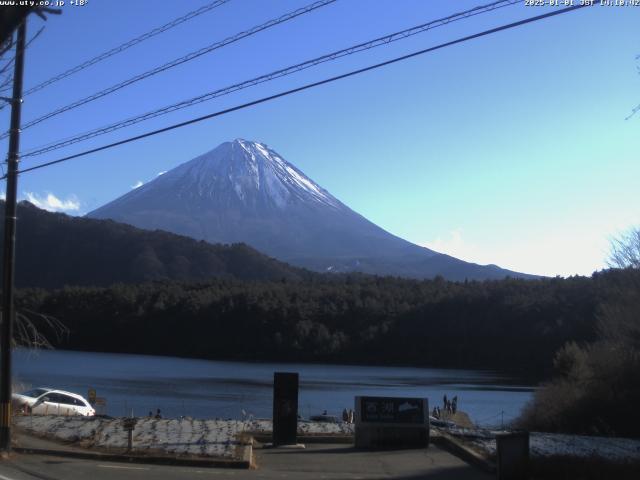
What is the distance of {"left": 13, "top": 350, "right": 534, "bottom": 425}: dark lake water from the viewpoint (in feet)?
155

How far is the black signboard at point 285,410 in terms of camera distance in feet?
52.5

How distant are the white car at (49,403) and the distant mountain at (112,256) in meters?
136

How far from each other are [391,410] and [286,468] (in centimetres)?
327

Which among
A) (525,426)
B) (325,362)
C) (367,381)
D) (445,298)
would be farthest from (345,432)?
(445,298)

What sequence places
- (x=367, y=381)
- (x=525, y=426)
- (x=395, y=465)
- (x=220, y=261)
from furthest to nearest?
1. (x=220, y=261)
2. (x=367, y=381)
3. (x=525, y=426)
4. (x=395, y=465)

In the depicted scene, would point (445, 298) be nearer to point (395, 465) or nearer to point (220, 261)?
point (220, 261)

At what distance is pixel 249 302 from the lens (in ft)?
389

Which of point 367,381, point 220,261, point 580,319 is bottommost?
point 367,381

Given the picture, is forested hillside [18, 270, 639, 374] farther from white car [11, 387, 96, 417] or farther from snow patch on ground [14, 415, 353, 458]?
snow patch on ground [14, 415, 353, 458]

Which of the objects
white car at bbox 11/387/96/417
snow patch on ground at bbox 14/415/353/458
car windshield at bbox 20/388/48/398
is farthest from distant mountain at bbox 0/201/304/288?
snow patch on ground at bbox 14/415/353/458

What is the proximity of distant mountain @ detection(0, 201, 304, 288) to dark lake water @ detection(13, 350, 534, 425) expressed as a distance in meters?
64.0

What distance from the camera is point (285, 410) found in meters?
16.0

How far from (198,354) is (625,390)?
95.0 meters

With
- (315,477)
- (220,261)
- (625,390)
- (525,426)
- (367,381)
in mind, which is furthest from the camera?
(220,261)
